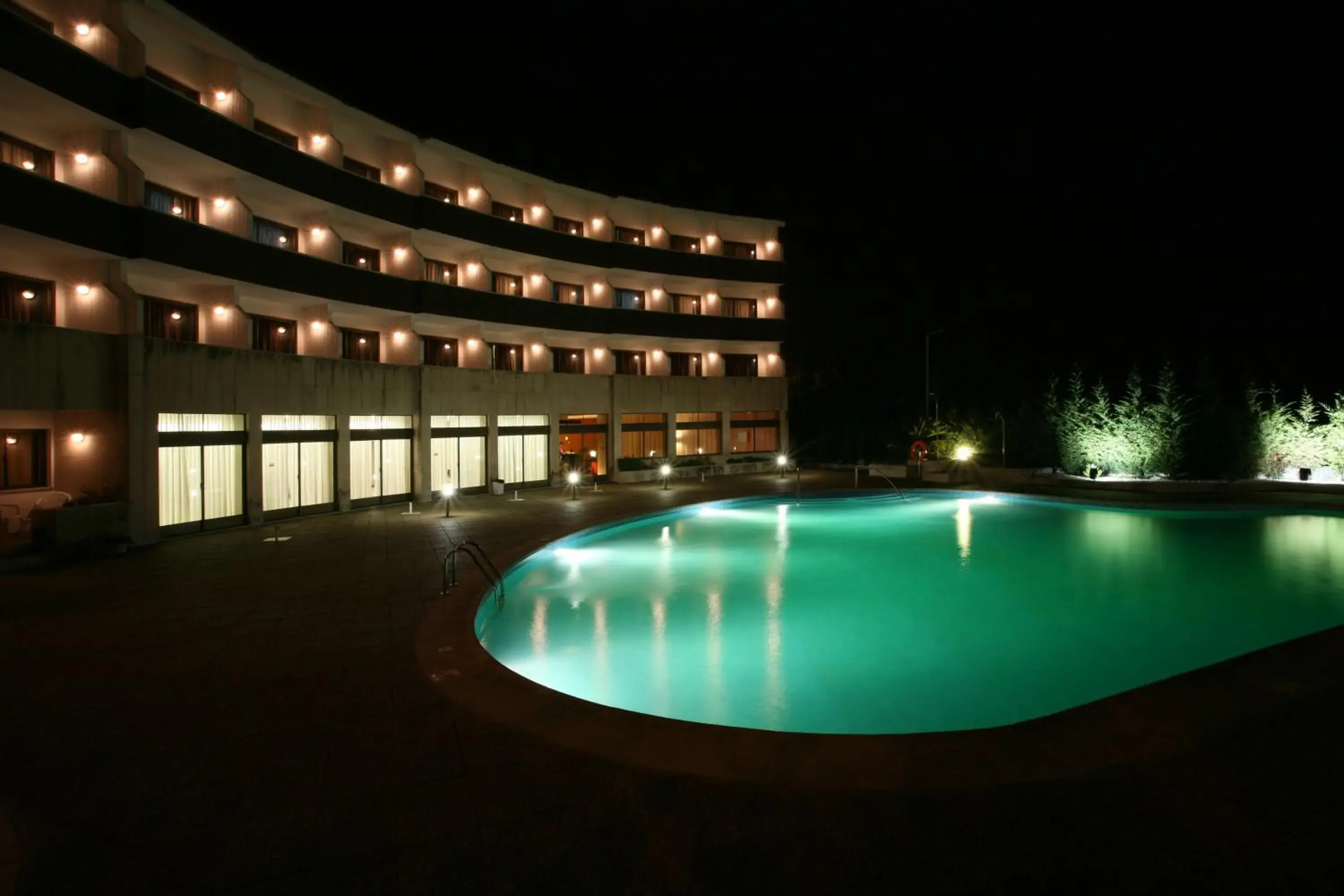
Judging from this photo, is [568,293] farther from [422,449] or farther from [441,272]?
[422,449]

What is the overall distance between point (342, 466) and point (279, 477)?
205cm

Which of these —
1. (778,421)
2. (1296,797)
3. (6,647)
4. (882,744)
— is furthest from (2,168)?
(778,421)

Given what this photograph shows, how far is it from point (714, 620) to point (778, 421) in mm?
27939

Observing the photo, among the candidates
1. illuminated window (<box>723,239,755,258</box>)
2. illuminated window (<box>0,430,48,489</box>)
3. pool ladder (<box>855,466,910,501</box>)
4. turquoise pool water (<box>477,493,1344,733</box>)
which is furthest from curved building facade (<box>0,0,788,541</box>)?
turquoise pool water (<box>477,493,1344,733</box>)

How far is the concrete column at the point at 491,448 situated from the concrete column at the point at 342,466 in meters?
6.10

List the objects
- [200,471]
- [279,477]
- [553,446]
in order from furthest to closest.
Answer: [553,446], [279,477], [200,471]

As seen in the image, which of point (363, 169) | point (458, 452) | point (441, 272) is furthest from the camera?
point (441, 272)

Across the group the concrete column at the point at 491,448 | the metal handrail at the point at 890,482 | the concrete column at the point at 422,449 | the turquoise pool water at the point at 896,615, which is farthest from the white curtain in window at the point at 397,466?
the metal handrail at the point at 890,482

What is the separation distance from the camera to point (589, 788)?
15.2 feet

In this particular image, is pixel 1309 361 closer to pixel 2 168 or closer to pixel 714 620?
pixel 714 620

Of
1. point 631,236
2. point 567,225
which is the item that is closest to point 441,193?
point 567,225

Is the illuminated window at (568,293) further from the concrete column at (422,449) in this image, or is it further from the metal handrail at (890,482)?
the metal handrail at (890,482)

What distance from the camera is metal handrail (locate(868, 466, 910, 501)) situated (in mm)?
26594

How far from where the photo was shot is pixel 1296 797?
4301mm
